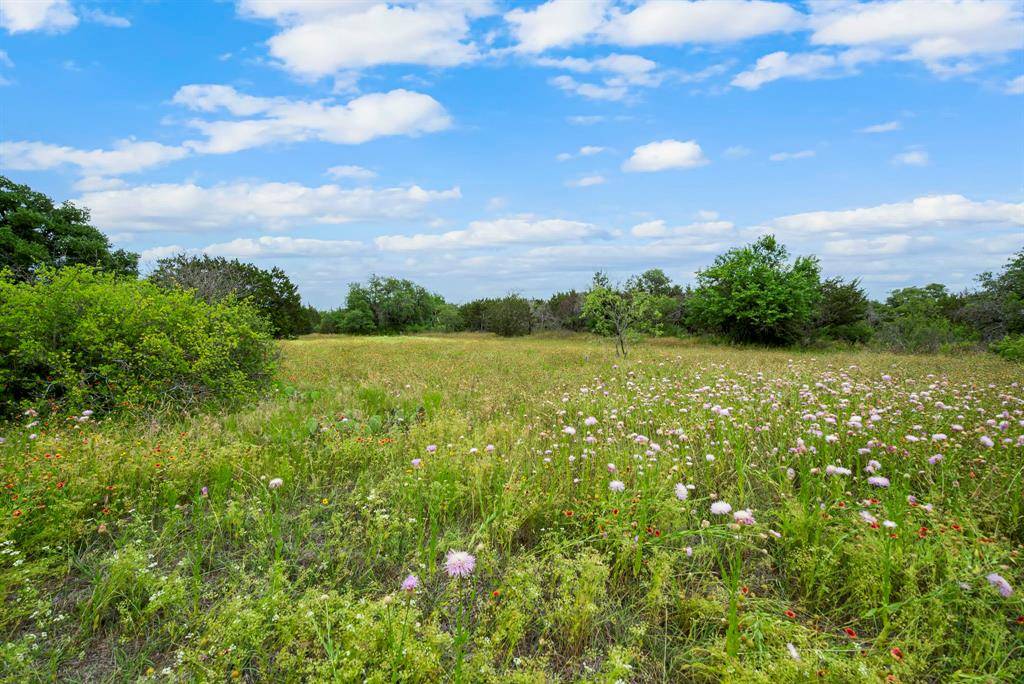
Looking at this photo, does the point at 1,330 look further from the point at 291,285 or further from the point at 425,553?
the point at 291,285

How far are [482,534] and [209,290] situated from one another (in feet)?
70.2

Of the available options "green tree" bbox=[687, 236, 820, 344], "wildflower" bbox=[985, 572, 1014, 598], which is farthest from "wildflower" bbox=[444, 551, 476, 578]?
"green tree" bbox=[687, 236, 820, 344]

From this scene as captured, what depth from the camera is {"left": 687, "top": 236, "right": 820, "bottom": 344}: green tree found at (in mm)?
26125

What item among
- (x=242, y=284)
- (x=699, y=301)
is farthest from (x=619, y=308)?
(x=242, y=284)

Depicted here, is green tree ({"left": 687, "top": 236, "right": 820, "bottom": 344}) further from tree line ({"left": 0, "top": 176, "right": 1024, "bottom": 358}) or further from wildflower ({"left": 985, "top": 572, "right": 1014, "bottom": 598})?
wildflower ({"left": 985, "top": 572, "right": 1014, "bottom": 598})

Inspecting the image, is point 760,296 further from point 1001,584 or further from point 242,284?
point 242,284

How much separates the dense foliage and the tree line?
4.2 inches

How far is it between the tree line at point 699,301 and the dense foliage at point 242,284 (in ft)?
0.35

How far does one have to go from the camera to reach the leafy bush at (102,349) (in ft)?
19.8

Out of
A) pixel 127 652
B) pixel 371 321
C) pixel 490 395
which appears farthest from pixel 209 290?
pixel 371 321

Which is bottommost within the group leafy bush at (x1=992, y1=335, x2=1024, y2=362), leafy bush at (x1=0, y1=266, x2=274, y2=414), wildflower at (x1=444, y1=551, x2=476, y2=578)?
wildflower at (x1=444, y1=551, x2=476, y2=578)

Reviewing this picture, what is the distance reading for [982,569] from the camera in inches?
96.5

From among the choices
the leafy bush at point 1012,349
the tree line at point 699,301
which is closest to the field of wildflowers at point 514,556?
the tree line at point 699,301

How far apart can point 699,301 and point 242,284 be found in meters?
31.3
